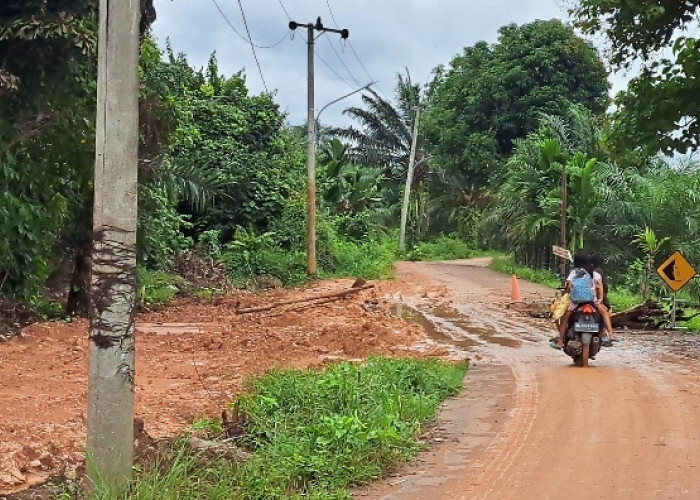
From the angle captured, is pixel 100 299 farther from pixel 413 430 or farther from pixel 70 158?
pixel 70 158

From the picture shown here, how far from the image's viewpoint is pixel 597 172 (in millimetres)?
31828

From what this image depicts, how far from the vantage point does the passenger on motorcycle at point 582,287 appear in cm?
1207

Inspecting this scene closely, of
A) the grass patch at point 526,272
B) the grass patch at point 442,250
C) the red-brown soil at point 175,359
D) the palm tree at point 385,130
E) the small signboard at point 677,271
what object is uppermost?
the palm tree at point 385,130

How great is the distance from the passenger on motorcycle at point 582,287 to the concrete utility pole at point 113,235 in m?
8.19

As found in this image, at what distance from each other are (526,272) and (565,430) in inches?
1118

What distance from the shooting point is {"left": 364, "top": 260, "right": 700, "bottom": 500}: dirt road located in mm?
6305

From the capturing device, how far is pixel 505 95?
4656cm

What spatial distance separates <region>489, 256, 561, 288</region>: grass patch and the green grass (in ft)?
71.3

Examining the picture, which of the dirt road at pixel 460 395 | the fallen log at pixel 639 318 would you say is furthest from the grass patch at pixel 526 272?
the dirt road at pixel 460 395

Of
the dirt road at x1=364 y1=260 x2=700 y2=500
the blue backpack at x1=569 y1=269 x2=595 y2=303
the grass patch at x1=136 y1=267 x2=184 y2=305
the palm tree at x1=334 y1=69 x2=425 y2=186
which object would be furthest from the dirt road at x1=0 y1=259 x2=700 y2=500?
the palm tree at x1=334 y1=69 x2=425 y2=186

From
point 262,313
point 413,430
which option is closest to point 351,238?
point 262,313

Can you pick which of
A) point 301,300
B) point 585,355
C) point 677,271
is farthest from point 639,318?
point 301,300

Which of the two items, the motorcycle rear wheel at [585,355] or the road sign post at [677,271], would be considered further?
the road sign post at [677,271]

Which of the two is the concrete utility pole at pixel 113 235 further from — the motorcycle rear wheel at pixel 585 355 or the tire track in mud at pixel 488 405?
the motorcycle rear wheel at pixel 585 355
